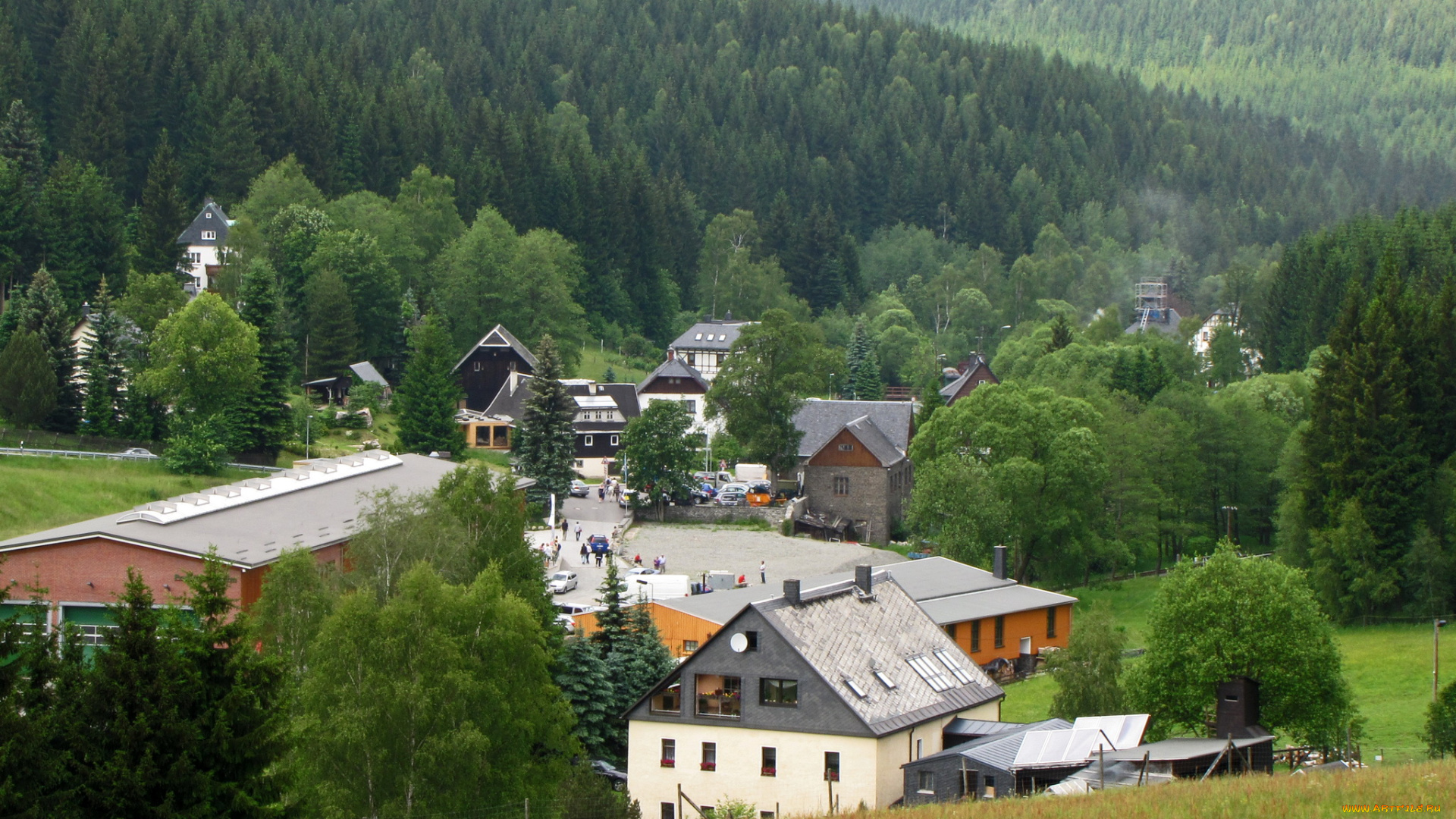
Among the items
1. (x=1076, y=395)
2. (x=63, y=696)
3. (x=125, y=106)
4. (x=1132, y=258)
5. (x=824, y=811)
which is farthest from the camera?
(x=1132, y=258)

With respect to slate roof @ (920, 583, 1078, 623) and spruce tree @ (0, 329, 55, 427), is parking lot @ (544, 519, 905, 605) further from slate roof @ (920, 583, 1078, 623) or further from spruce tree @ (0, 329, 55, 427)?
spruce tree @ (0, 329, 55, 427)

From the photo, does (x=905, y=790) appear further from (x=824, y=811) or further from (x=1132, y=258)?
(x=1132, y=258)

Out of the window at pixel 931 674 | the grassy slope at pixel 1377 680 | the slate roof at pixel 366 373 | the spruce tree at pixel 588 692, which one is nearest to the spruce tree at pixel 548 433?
the slate roof at pixel 366 373

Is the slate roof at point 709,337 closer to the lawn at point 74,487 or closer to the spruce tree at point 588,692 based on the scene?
the lawn at point 74,487

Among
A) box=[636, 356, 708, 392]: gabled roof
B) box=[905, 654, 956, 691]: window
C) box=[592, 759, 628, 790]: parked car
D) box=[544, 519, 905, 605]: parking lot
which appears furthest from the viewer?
box=[636, 356, 708, 392]: gabled roof

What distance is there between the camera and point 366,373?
9381cm

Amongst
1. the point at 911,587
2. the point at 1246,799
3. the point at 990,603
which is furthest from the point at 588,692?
the point at 1246,799

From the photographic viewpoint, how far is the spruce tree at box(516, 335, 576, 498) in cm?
7794

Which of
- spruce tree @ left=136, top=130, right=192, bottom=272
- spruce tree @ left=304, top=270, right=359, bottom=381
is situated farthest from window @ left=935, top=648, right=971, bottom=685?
spruce tree @ left=136, top=130, right=192, bottom=272

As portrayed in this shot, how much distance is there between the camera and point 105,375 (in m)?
74.2

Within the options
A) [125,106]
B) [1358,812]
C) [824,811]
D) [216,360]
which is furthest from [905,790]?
[125,106]

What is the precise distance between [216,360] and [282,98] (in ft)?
182

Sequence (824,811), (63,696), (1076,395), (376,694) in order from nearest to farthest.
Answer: (63,696) < (376,694) < (824,811) < (1076,395)

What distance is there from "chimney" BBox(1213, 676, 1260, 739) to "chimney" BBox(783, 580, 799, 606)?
929cm
